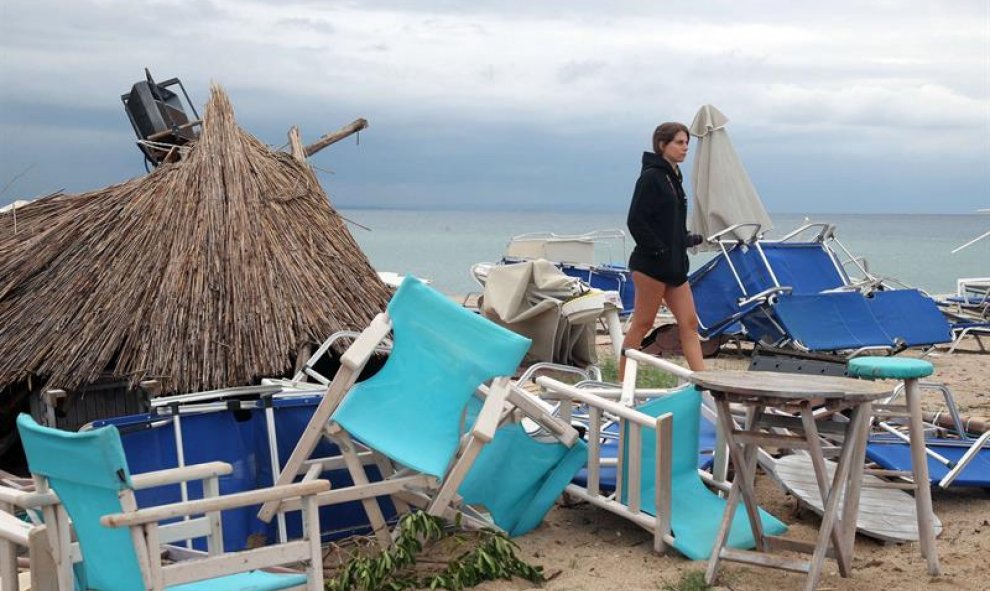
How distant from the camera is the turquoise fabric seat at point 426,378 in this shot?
4.17 m

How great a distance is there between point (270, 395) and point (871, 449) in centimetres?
259

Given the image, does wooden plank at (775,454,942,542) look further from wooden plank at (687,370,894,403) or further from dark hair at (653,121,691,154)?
dark hair at (653,121,691,154)

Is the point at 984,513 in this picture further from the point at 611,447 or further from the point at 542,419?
the point at 542,419

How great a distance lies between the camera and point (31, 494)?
3234 millimetres

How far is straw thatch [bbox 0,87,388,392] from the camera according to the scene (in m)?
5.69

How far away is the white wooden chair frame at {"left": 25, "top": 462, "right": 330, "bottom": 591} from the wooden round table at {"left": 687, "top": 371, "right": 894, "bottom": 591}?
137 cm

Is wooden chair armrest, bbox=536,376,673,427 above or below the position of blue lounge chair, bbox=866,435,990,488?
above

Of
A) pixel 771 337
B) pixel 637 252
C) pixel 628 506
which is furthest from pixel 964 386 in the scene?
pixel 628 506

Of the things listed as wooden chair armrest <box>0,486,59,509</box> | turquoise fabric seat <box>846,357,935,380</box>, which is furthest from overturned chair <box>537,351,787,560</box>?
wooden chair armrest <box>0,486,59,509</box>

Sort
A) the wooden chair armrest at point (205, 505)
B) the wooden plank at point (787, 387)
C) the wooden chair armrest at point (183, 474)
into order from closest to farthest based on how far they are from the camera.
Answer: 1. the wooden chair armrest at point (205, 505)
2. the wooden chair armrest at point (183, 474)
3. the wooden plank at point (787, 387)

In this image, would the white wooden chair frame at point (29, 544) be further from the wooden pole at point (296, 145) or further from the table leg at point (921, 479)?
the wooden pole at point (296, 145)

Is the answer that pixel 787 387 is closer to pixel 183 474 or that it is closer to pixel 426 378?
pixel 426 378

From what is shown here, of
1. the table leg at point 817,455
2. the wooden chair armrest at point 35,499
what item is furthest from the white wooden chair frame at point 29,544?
the table leg at point 817,455

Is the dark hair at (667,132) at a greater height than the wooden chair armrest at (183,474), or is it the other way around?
the dark hair at (667,132)
